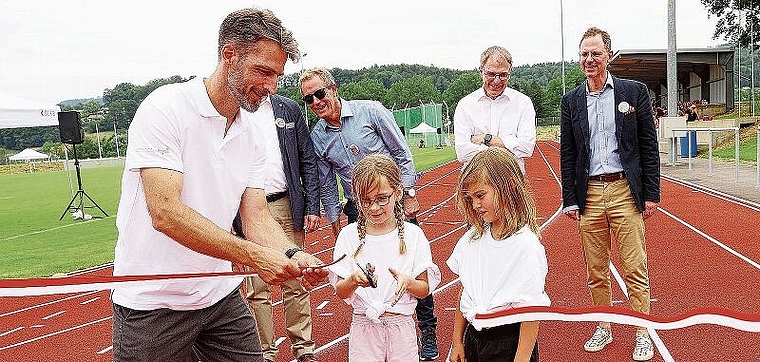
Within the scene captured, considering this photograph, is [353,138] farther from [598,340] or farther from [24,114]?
[24,114]

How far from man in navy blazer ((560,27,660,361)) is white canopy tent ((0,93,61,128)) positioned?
52.5ft

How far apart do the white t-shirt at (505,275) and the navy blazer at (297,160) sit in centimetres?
207

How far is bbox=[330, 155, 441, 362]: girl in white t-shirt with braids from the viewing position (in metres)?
3.60

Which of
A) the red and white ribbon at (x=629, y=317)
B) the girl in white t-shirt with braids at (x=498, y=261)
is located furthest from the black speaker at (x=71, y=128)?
the red and white ribbon at (x=629, y=317)

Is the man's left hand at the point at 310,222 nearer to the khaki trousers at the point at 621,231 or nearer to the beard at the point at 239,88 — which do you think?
the khaki trousers at the point at 621,231

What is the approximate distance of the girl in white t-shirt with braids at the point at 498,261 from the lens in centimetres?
295

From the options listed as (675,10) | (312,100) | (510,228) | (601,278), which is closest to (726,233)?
(601,278)

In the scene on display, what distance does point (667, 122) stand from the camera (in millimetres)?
21766

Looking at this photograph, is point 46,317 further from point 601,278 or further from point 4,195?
point 4,195

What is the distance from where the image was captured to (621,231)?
15.8 feet

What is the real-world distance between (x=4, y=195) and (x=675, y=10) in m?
26.4

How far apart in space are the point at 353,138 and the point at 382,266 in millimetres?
1361

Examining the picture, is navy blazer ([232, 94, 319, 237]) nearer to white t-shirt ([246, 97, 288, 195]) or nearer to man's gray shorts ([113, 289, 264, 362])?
white t-shirt ([246, 97, 288, 195])

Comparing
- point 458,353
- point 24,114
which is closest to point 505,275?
point 458,353
